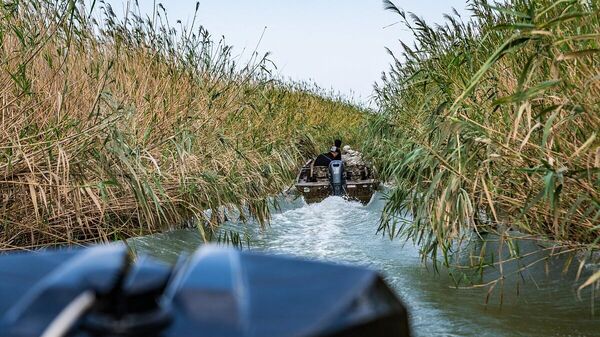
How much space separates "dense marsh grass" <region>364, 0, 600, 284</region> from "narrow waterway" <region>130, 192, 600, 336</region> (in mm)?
376

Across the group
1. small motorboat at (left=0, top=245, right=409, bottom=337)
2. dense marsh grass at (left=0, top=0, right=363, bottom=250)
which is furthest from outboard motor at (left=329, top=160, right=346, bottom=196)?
small motorboat at (left=0, top=245, right=409, bottom=337)

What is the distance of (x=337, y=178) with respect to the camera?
1120 cm

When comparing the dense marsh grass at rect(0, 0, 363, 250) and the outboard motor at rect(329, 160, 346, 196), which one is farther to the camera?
the outboard motor at rect(329, 160, 346, 196)

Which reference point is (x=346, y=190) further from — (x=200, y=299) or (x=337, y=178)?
(x=200, y=299)

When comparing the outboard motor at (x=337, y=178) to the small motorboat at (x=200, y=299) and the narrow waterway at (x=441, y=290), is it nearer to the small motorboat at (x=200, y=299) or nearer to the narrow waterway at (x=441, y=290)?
the narrow waterway at (x=441, y=290)

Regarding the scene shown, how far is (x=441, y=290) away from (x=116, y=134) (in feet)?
8.04

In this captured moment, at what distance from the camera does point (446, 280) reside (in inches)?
207

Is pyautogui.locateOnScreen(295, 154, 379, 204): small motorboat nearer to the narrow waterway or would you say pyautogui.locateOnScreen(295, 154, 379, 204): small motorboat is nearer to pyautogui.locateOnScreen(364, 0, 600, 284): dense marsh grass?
the narrow waterway

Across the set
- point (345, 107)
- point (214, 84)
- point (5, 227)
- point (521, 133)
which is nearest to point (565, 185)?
point (521, 133)

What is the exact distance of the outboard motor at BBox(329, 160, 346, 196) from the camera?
11.1m

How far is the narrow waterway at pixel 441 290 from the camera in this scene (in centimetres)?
413

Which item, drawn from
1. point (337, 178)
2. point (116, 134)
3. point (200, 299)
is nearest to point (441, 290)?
point (116, 134)

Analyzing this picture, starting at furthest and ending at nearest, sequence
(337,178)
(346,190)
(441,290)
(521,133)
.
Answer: (346,190)
(337,178)
(441,290)
(521,133)

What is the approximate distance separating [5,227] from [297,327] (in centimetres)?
412
